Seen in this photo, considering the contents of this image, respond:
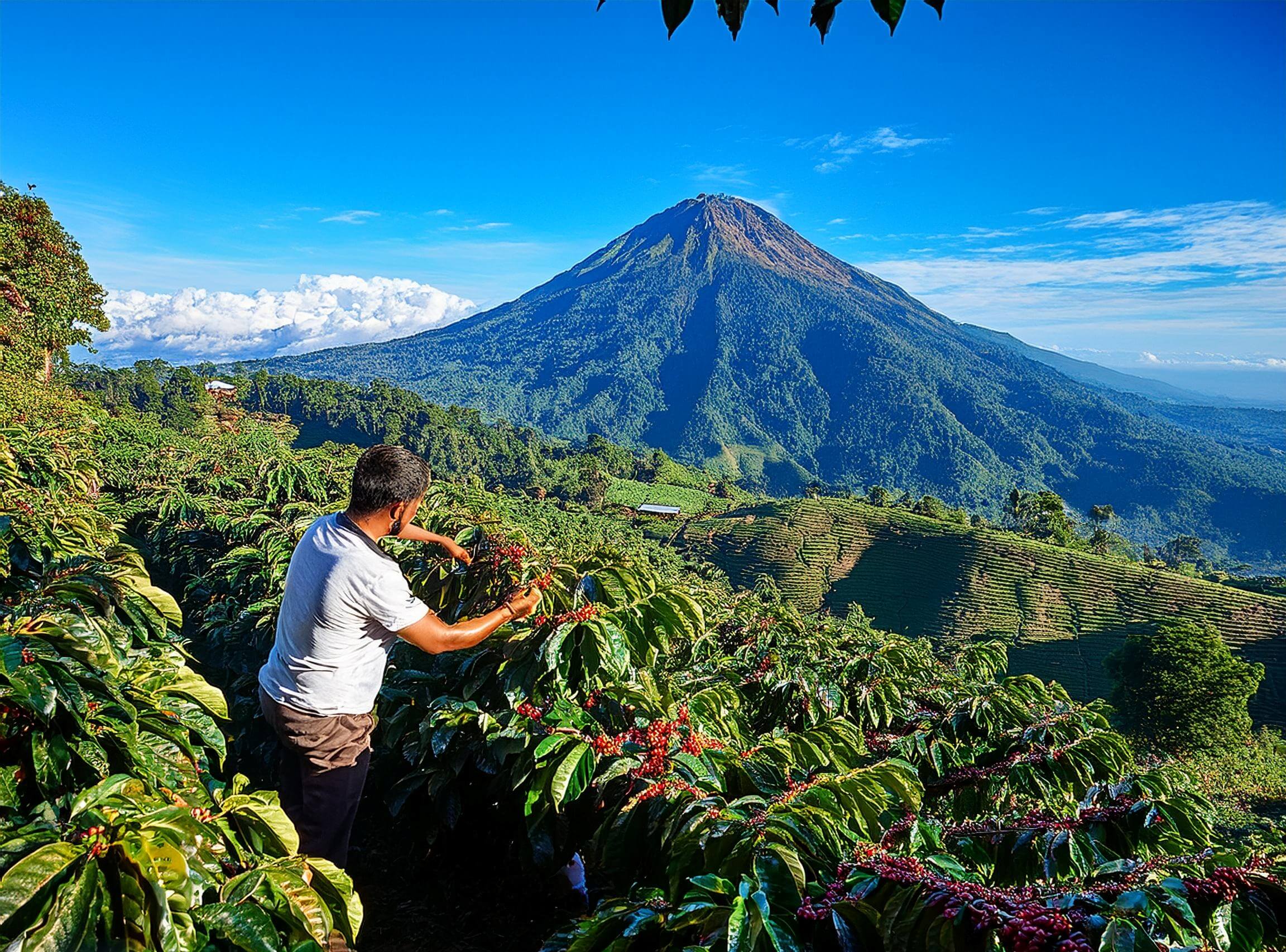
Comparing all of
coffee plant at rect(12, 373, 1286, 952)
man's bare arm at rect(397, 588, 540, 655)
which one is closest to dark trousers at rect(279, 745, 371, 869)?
coffee plant at rect(12, 373, 1286, 952)

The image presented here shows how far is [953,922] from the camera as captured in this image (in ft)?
3.78

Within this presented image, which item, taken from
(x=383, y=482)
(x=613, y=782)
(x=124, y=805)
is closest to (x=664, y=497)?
(x=383, y=482)

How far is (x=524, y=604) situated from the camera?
2.51 metres

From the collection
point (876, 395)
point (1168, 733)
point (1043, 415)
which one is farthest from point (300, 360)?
point (1168, 733)

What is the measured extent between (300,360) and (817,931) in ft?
663

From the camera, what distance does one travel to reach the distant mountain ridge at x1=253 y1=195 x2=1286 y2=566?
128250 millimetres

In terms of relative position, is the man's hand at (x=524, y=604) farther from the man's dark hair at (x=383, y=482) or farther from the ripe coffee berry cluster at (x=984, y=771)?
the ripe coffee berry cluster at (x=984, y=771)

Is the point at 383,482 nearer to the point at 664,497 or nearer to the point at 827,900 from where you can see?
the point at 827,900

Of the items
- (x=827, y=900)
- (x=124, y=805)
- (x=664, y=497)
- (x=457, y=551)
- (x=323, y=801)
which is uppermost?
(x=457, y=551)

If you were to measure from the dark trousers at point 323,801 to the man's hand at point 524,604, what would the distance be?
0.79m

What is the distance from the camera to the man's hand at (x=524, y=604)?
2494 millimetres

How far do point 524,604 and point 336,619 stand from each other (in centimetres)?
63

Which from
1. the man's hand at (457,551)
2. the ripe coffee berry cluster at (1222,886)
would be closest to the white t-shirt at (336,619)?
the man's hand at (457,551)

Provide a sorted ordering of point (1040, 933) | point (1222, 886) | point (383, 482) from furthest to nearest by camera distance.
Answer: point (383, 482) < point (1222, 886) < point (1040, 933)
